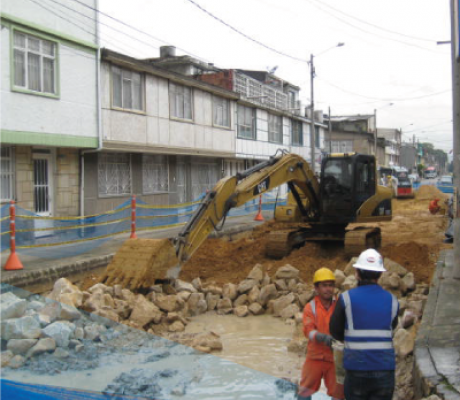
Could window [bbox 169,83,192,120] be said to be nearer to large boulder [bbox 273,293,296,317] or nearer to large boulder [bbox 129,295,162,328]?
large boulder [bbox 273,293,296,317]

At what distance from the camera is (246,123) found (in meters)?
29.0

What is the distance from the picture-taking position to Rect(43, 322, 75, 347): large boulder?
22.7ft

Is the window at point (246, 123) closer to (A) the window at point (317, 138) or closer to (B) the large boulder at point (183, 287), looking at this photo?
(A) the window at point (317, 138)

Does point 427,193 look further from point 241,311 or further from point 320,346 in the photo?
point 320,346

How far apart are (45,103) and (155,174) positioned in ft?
22.6

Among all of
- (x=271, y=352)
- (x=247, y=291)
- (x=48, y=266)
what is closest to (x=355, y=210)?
(x=247, y=291)

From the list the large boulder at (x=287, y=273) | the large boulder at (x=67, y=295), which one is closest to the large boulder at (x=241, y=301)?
the large boulder at (x=287, y=273)

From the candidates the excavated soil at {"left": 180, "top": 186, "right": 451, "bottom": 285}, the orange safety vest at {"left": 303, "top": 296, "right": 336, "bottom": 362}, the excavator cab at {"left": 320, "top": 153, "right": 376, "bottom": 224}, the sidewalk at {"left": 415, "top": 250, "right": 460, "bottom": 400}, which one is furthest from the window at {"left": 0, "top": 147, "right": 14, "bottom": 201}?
the orange safety vest at {"left": 303, "top": 296, "right": 336, "bottom": 362}

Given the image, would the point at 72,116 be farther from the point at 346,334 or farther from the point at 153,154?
the point at 346,334

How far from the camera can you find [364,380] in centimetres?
Result: 428

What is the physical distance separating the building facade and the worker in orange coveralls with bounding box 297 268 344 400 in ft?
35.6

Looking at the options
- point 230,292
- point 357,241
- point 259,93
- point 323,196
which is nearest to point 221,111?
point 259,93

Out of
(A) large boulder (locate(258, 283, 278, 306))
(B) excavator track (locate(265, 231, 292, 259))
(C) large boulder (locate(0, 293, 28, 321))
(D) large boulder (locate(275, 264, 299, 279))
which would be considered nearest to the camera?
(C) large boulder (locate(0, 293, 28, 321))

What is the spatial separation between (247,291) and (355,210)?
4521 mm
